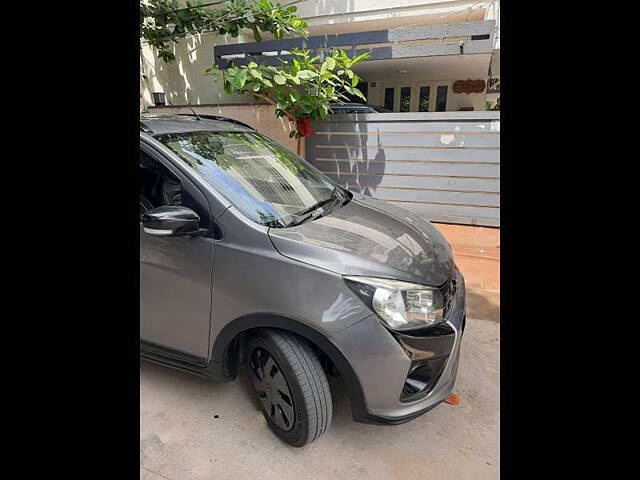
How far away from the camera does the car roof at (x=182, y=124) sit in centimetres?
231

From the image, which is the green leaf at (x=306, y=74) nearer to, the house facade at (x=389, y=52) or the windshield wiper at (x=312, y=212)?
the house facade at (x=389, y=52)

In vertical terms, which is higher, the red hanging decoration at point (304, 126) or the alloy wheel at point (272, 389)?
the red hanging decoration at point (304, 126)

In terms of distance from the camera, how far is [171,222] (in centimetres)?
181

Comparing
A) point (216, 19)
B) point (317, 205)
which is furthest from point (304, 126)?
point (317, 205)

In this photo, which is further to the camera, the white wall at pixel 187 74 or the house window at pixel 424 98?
the house window at pixel 424 98

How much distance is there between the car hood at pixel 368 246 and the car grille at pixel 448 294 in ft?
0.12

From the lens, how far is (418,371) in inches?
69.5

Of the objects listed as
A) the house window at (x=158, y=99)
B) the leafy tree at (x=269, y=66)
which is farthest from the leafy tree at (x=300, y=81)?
the house window at (x=158, y=99)

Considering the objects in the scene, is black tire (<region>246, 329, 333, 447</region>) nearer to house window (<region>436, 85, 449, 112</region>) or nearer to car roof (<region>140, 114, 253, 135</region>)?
car roof (<region>140, 114, 253, 135</region>)

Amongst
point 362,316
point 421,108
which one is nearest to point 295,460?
point 362,316

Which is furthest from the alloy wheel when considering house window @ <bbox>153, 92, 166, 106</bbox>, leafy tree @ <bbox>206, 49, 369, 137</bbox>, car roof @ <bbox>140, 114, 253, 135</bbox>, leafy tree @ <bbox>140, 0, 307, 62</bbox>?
house window @ <bbox>153, 92, 166, 106</bbox>

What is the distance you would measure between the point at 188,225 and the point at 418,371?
53.7 inches

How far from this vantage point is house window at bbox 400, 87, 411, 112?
9688mm
